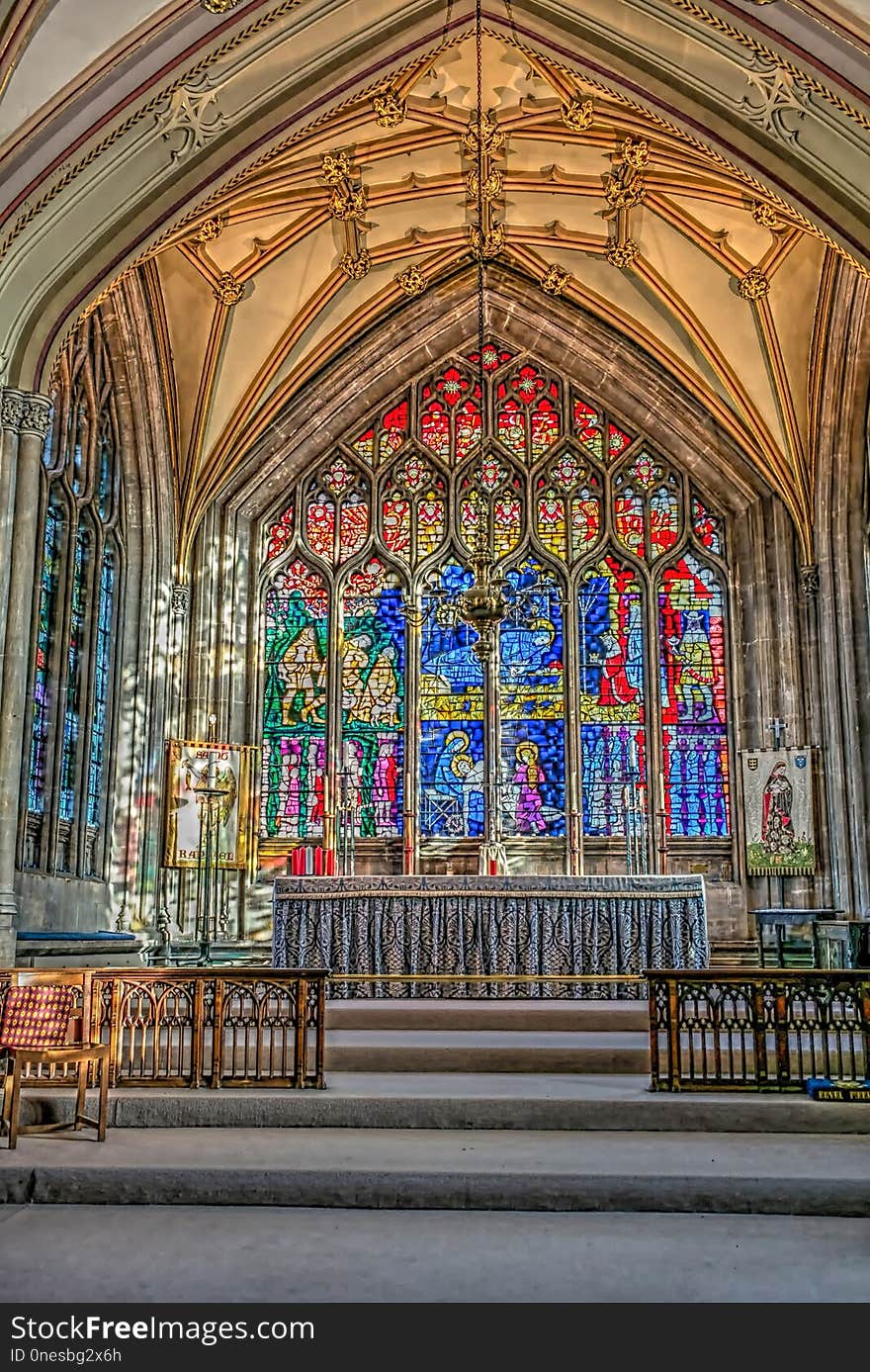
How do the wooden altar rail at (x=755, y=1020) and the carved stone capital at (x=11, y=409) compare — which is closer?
the wooden altar rail at (x=755, y=1020)

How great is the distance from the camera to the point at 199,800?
537 inches

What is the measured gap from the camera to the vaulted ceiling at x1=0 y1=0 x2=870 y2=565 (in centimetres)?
941

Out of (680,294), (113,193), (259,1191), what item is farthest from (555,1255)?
(680,294)

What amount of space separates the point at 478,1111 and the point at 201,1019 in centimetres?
144

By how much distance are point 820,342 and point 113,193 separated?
7472 millimetres

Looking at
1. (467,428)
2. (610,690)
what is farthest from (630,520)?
(467,428)

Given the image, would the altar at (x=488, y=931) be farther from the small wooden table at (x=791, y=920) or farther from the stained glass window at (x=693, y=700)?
the stained glass window at (x=693, y=700)

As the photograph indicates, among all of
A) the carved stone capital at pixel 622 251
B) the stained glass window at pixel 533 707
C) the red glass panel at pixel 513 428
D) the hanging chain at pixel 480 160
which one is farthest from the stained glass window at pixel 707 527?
the carved stone capital at pixel 622 251

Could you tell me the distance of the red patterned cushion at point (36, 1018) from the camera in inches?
219

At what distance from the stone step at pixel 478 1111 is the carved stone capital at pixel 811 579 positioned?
9.14 metres

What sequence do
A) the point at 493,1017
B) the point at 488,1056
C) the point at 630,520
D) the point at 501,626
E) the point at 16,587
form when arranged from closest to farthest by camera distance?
the point at 488,1056
the point at 493,1017
the point at 16,587
the point at 501,626
the point at 630,520

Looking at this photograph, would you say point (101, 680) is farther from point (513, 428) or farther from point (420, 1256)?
point (420, 1256)

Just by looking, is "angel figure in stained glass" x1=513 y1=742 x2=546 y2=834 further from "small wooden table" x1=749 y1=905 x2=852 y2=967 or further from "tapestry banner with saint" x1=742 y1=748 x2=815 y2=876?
"small wooden table" x1=749 y1=905 x2=852 y2=967

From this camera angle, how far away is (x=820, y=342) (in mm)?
13664
